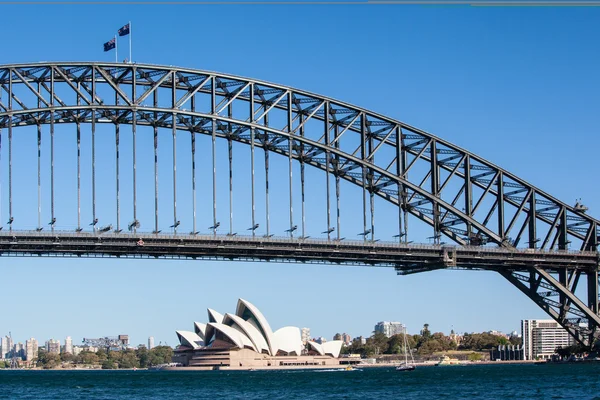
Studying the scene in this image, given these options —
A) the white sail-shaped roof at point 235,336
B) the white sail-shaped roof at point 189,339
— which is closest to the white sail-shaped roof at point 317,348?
the white sail-shaped roof at point 189,339

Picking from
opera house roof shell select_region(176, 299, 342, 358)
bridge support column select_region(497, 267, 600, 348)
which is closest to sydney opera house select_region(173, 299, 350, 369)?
opera house roof shell select_region(176, 299, 342, 358)

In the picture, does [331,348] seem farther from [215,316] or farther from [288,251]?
[288,251]

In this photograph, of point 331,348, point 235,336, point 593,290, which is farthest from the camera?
point 331,348

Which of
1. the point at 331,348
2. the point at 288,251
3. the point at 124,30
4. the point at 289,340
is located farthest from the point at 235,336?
the point at 124,30

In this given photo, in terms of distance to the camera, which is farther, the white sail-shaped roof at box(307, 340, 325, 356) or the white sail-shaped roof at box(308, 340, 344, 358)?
the white sail-shaped roof at box(308, 340, 344, 358)

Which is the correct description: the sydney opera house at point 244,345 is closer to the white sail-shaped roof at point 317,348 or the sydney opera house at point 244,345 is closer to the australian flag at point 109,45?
the white sail-shaped roof at point 317,348

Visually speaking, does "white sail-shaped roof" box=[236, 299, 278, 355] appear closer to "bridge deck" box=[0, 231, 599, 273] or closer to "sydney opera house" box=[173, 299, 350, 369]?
"sydney opera house" box=[173, 299, 350, 369]
